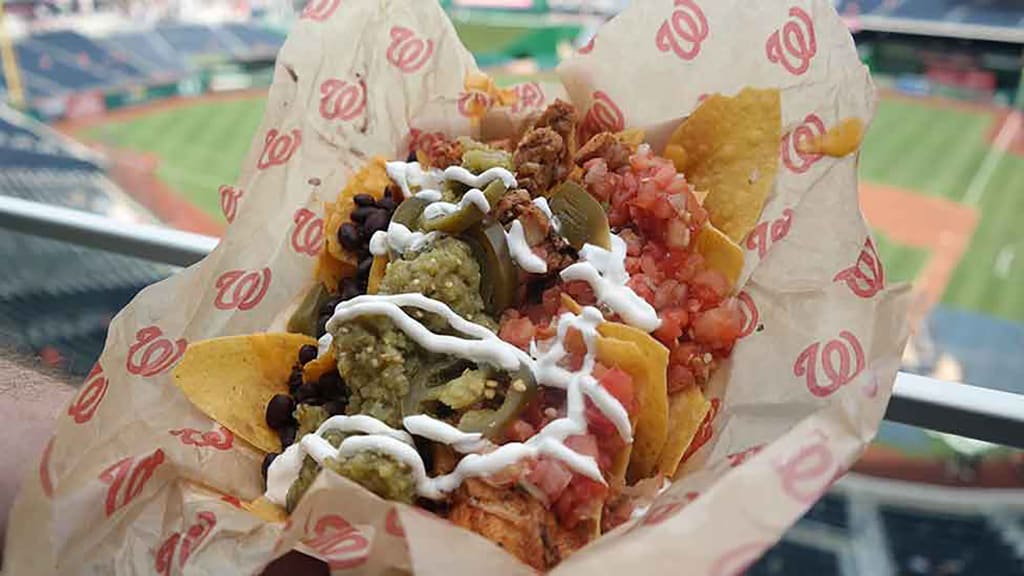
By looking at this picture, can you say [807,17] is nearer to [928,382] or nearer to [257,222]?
[928,382]

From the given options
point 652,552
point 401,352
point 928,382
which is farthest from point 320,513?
point 928,382

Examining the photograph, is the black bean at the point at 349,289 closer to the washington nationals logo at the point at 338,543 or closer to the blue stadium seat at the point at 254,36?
the washington nationals logo at the point at 338,543

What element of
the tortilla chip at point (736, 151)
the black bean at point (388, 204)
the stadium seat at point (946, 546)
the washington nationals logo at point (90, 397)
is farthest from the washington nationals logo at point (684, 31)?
the stadium seat at point (946, 546)

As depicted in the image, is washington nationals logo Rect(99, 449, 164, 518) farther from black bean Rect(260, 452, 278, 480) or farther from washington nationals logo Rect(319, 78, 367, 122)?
washington nationals logo Rect(319, 78, 367, 122)

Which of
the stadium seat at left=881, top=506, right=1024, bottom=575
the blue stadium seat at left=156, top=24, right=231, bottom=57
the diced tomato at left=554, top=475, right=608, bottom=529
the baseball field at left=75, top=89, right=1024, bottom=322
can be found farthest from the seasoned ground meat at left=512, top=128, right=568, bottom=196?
the blue stadium seat at left=156, top=24, right=231, bottom=57

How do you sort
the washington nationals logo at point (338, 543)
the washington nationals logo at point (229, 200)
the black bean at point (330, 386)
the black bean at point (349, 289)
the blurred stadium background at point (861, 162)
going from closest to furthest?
1. the washington nationals logo at point (338, 543)
2. the black bean at point (330, 386)
3. the black bean at point (349, 289)
4. the washington nationals logo at point (229, 200)
5. the blurred stadium background at point (861, 162)

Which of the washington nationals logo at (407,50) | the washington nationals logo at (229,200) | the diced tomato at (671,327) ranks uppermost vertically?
the washington nationals logo at (407,50)
